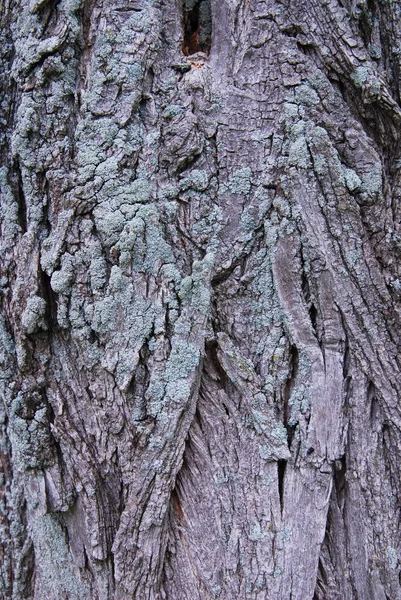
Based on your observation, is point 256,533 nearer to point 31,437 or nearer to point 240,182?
point 31,437

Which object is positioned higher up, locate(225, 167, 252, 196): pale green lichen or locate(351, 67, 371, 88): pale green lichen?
locate(351, 67, 371, 88): pale green lichen

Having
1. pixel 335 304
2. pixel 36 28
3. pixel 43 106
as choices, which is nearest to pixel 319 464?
pixel 335 304

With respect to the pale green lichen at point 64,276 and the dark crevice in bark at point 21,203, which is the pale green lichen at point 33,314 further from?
the dark crevice in bark at point 21,203

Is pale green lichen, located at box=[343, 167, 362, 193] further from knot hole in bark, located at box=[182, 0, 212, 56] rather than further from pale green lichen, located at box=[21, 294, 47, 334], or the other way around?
pale green lichen, located at box=[21, 294, 47, 334]

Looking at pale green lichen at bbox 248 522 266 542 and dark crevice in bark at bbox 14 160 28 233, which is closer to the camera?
pale green lichen at bbox 248 522 266 542

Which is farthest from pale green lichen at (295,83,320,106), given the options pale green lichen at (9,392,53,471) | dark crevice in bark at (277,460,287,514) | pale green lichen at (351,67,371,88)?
pale green lichen at (9,392,53,471)

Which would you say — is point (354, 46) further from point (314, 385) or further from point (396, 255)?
point (314, 385)

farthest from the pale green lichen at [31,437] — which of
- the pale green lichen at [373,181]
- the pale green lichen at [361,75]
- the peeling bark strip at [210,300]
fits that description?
the pale green lichen at [361,75]
